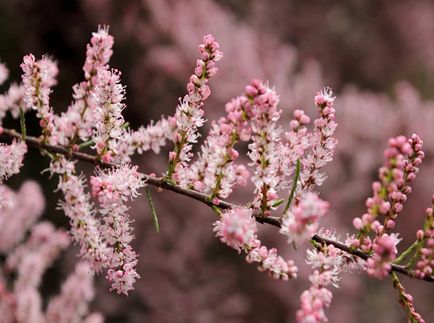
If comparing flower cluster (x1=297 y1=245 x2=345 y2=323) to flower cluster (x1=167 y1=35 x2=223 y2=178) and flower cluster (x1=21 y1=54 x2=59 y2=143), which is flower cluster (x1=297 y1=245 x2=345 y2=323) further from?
flower cluster (x1=21 y1=54 x2=59 y2=143)

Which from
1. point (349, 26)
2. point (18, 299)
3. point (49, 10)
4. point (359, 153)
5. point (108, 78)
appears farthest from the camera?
point (349, 26)

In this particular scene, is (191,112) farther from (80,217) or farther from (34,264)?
(34,264)

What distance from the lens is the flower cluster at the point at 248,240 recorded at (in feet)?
2.27

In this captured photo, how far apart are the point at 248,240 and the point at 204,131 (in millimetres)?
2816

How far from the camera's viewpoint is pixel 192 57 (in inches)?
137

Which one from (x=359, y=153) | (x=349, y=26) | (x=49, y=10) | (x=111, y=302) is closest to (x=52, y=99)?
(x=49, y=10)

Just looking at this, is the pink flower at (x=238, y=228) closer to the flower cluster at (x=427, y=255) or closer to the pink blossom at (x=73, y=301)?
the flower cluster at (x=427, y=255)

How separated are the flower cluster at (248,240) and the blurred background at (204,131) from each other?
2.50m

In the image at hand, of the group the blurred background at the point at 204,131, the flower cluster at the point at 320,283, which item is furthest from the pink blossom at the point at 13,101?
the blurred background at the point at 204,131

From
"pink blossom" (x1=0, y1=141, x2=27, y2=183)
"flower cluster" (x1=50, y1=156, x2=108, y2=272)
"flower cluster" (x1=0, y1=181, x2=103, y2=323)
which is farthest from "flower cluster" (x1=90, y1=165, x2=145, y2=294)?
"flower cluster" (x1=0, y1=181, x2=103, y2=323)

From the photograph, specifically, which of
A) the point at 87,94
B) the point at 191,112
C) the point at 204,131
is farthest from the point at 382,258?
the point at 204,131

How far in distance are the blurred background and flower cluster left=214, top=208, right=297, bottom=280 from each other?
2497 mm

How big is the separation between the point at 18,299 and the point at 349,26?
131 inches

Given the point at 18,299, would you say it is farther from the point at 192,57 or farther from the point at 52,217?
the point at 192,57
